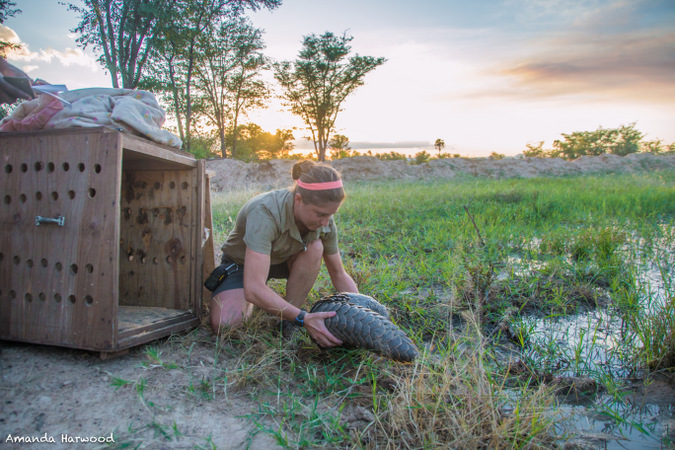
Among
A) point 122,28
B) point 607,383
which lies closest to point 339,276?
point 607,383

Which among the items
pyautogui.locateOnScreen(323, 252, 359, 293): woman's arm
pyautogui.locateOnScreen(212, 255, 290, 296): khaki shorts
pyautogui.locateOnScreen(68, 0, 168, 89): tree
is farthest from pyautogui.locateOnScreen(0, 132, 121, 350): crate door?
pyautogui.locateOnScreen(68, 0, 168, 89): tree

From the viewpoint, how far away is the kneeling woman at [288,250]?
8.07ft

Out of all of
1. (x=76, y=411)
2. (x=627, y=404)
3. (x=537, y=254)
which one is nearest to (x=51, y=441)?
(x=76, y=411)

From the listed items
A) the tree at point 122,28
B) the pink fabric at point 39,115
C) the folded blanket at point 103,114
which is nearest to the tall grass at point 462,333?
the folded blanket at point 103,114

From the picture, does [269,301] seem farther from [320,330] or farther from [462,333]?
[462,333]

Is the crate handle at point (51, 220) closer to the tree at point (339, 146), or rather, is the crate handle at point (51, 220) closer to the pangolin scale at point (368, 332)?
the pangolin scale at point (368, 332)

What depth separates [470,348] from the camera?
101 inches

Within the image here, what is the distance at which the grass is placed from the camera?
1746 mm

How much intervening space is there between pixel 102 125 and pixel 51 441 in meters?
1.51

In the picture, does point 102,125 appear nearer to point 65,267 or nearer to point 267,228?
point 65,267

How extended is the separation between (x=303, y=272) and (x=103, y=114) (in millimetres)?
1533

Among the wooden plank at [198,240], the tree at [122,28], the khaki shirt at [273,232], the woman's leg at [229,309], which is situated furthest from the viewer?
the tree at [122,28]

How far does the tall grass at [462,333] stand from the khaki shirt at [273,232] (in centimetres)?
53

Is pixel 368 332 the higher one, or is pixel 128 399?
pixel 368 332
